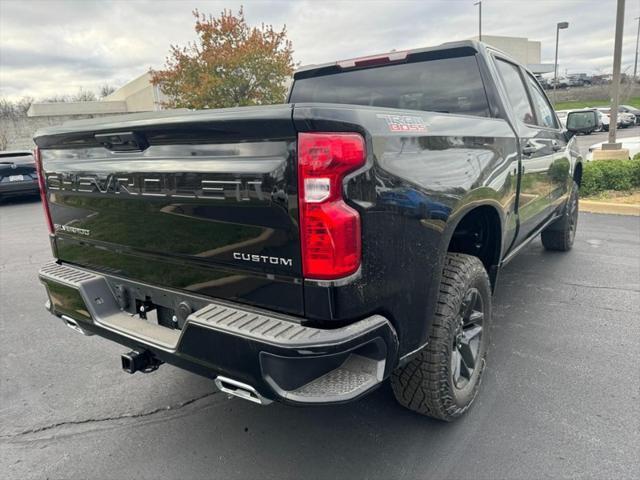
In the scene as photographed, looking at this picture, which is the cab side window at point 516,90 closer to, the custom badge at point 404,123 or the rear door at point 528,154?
the rear door at point 528,154

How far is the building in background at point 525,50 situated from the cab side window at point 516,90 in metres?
51.4

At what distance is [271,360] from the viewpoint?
1751 millimetres

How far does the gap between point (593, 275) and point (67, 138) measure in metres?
4.74

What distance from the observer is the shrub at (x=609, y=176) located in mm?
8492

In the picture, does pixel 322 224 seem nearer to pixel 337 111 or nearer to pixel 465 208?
pixel 337 111

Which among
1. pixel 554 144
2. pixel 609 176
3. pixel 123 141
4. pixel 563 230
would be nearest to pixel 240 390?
pixel 123 141

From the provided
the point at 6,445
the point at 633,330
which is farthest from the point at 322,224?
the point at 633,330

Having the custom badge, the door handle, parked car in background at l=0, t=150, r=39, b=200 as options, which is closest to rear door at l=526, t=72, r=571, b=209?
the door handle

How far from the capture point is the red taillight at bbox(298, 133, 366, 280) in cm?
170

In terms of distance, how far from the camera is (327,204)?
1.70 m

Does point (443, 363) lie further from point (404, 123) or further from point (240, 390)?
point (404, 123)

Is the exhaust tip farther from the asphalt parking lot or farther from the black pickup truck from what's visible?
the asphalt parking lot

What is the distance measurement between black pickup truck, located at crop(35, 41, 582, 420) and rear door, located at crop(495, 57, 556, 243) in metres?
0.41

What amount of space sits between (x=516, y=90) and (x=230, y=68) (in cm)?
1468
